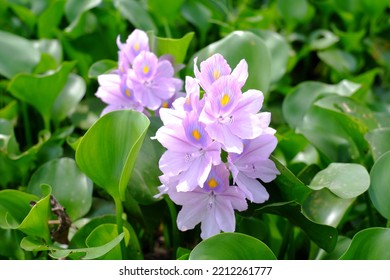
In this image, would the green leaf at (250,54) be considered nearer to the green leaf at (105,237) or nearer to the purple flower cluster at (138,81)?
the purple flower cluster at (138,81)

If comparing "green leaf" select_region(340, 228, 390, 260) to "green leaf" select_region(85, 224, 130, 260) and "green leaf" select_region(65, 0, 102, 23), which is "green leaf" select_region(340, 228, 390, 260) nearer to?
"green leaf" select_region(85, 224, 130, 260)

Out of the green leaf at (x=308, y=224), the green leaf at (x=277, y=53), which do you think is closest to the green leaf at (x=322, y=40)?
the green leaf at (x=277, y=53)

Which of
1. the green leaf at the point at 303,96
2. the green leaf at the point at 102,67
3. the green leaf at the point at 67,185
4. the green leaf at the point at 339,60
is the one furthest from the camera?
the green leaf at the point at 339,60

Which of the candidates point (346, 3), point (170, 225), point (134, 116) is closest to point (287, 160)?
point (170, 225)

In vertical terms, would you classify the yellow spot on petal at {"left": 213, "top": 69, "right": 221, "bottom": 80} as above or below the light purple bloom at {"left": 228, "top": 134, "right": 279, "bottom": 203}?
above

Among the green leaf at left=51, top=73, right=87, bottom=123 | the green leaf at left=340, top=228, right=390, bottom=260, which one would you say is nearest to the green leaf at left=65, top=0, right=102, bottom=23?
the green leaf at left=51, top=73, right=87, bottom=123

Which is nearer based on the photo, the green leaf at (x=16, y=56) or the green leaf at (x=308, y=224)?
the green leaf at (x=308, y=224)

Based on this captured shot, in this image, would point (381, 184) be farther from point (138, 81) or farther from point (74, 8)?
point (74, 8)
